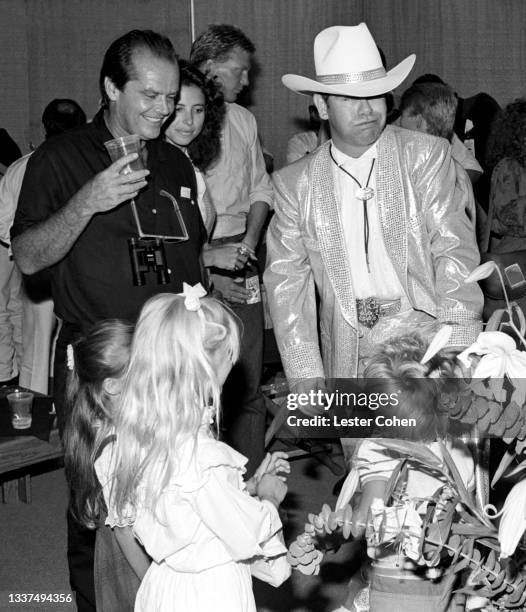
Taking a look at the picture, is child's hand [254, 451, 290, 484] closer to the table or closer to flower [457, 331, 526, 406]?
flower [457, 331, 526, 406]

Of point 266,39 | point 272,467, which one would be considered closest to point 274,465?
point 272,467

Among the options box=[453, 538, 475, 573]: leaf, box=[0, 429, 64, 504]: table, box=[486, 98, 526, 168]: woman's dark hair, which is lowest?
box=[0, 429, 64, 504]: table

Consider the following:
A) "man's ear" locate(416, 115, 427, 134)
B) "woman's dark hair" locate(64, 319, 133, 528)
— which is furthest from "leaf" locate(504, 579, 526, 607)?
"man's ear" locate(416, 115, 427, 134)

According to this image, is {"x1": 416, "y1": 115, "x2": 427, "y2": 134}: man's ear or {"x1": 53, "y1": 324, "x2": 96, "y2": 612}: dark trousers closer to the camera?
{"x1": 53, "y1": 324, "x2": 96, "y2": 612}: dark trousers

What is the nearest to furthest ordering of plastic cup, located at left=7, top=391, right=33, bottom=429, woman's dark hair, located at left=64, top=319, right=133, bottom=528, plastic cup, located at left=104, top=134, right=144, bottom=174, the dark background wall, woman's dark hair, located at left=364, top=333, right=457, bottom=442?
1. woman's dark hair, located at left=364, top=333, right=457, bottom=442
2. woman's dark hair, located at left=64, top=319, right=133, bottom=528
3. plastic cup, located at left=104, top=134, right=144, bottom=174
4. plastic cup, located at left=7, top=391, right=33, bottom=429
5. the dark background wall

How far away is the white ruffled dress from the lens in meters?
1.79

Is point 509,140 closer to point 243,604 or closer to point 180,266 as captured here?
point 180,266

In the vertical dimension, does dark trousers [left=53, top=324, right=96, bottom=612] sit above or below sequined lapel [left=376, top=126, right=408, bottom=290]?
below

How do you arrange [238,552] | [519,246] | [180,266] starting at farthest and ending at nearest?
[519,246], [180,266], [238,552]

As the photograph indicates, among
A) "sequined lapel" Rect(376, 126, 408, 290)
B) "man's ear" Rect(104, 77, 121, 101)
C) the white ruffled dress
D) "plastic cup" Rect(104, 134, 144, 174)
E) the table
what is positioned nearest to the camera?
the white ruffled dress

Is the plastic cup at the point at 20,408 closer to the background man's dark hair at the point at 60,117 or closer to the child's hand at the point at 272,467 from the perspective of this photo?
the background man's dark hair at the point at 60,117

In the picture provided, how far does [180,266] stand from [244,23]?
3781 mm

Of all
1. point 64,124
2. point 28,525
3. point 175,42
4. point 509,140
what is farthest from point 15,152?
point 509,140

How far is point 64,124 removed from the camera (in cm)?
426
